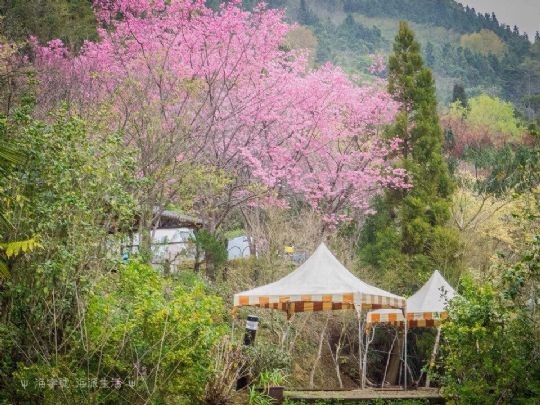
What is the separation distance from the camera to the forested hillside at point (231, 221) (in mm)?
6559

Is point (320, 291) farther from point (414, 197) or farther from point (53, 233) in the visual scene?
point (414, 197)

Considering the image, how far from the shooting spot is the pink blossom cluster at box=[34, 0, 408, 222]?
14594 millimetres

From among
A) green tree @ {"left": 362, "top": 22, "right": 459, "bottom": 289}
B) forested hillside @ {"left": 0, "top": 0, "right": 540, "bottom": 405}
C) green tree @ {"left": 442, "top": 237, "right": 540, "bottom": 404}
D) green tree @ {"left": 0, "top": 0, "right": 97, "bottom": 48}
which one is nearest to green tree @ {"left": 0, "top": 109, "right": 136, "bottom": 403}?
forested hillside @ {"left": 0, "top": 0, "right": 540, "bottom": 405}

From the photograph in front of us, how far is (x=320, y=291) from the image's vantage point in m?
10.4

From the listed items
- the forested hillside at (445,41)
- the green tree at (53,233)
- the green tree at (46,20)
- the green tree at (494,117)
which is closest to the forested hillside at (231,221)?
the green tree at (53,233)

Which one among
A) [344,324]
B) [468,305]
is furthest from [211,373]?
[344,324]

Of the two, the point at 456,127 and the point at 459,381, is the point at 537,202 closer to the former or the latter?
the point at 459,381

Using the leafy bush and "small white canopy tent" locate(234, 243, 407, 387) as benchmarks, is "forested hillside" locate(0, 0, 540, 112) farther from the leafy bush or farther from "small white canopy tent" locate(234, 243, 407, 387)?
the leafy bush

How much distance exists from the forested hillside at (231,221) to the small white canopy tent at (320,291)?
3cm

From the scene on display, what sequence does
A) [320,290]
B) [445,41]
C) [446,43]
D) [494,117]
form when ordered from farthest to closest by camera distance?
[445,41] → [446,43] → [494,117] → [320,290]

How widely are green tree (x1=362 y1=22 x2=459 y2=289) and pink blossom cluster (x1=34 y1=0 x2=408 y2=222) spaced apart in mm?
571

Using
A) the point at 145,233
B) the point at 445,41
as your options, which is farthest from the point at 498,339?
the point at 445,41

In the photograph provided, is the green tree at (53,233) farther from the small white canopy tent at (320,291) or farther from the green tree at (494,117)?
the green tree at (494,117)

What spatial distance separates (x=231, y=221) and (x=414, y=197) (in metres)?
7.45
